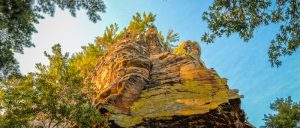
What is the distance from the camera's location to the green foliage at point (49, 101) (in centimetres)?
1270

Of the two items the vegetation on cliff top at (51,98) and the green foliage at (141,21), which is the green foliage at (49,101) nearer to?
the vegetation on cliff top at (51,98)

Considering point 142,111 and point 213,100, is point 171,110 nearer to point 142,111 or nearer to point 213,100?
point 142,111

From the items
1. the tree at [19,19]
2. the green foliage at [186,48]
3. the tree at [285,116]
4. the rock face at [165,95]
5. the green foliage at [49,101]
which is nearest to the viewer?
the tree at [19,19]

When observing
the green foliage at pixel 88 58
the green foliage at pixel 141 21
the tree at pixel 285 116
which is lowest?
the tree at pixel 285 116

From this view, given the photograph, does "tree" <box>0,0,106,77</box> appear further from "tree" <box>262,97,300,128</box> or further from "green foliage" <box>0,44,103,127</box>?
"tree" <box>262,97,300,128</box>

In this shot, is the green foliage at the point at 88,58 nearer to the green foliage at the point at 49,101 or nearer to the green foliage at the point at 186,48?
the green foliage at the point at 186,48

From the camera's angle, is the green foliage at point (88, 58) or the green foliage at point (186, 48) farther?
the green foliage at point (186, 48)

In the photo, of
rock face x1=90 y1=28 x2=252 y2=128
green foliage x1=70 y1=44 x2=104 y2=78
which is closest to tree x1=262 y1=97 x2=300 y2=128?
A: rock face x1=90 y1=28 x2=252 y2=128

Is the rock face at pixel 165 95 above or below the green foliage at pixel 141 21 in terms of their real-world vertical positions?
below

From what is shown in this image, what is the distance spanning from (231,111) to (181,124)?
3432 millimetres

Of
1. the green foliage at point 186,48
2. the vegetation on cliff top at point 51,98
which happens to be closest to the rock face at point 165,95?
the vegetation on cliff top at point 51,98

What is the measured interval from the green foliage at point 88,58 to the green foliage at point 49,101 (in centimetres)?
1825

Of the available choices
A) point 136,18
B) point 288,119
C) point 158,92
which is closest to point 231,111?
point 158,92

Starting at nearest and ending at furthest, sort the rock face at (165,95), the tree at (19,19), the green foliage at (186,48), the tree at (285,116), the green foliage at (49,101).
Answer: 1. the tree at (19,19)
2. the green foliage at (49,101)
3. the rock face at (165,95)
4. the tree at (285,116)
5. the green foliage at (186,48)
